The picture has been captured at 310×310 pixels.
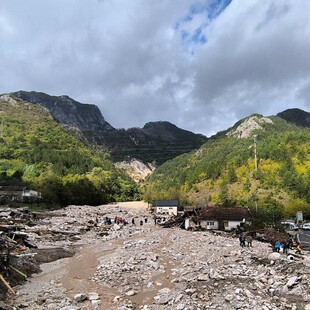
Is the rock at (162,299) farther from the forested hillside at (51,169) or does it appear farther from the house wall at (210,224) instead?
the forested hillside at (51,169)

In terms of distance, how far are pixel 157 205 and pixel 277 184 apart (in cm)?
4351

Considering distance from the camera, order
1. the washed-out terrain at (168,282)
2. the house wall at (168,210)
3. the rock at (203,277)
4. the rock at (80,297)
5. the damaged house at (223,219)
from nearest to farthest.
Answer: the washed-out terrain at (168,282) < the rock at (80,297) < the rock at (203,277) < the damaged house at (223,219) < the house wall at (168,210)

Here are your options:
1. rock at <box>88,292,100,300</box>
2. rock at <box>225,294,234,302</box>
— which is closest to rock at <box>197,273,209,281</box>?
rock at <box>225,294,234,302</box>

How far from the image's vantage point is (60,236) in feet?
144

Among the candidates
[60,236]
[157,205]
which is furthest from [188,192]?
[60,236]

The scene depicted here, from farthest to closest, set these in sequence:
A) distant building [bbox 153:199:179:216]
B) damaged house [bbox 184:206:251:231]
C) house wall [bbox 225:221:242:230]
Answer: distant building [bbox 153:199:179:216] → house wall [bbox 225:221:242:230] → damaged house [bbox 184:206:251:231]

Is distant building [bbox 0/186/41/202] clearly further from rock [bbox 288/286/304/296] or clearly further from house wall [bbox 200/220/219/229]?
rock [bbox 288/286/304/296]

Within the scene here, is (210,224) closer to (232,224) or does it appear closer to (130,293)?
(232,224)

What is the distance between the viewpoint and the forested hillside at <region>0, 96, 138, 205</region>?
105m

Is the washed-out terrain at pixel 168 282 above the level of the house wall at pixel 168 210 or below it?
below

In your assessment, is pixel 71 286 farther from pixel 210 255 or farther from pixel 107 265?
pixel 210 255

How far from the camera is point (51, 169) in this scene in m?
136

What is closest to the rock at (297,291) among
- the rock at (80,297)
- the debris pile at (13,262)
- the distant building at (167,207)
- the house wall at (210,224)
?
the rock at (80,297)

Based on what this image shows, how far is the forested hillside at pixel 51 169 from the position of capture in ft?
344
